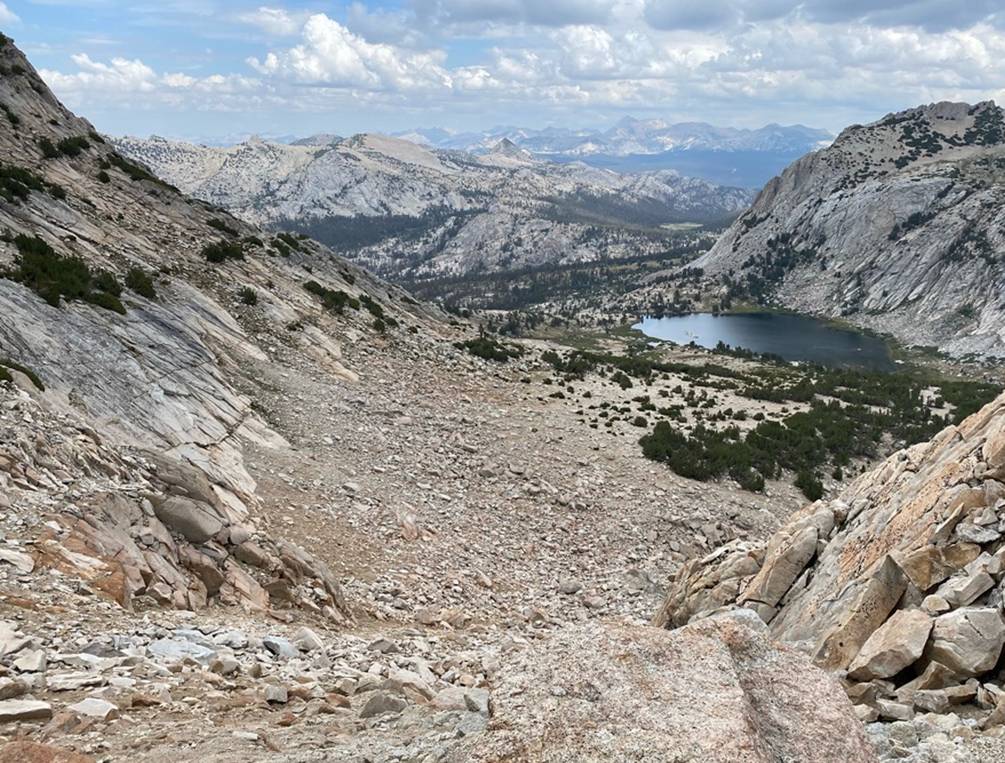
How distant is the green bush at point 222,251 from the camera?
37.5 metres

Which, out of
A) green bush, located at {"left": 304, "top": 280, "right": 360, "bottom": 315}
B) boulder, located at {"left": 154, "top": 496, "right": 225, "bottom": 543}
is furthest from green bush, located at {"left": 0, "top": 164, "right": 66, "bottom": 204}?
boulder, located at {"left": 154, "top": 496, "right": 225, "bottom": 543}

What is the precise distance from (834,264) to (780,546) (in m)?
193

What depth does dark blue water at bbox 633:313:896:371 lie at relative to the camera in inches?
5049

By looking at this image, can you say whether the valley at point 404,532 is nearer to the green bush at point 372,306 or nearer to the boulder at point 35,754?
the boulder at point 35,754

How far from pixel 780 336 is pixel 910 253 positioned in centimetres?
4439

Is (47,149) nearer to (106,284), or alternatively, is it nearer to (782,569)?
(106,284)

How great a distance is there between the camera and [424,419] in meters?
30.3

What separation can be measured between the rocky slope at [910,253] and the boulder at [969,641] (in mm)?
136897

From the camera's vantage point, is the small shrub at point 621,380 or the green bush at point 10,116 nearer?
the green bush at point 10,116

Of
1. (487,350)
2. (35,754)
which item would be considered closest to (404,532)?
(35,754)

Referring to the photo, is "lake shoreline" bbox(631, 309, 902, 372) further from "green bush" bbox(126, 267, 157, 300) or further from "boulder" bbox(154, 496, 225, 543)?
"boulder" bbox(154, 496, 225, 543)

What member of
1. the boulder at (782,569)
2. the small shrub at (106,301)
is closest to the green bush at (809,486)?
the boulder at (782,569)

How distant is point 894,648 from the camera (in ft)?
28.2

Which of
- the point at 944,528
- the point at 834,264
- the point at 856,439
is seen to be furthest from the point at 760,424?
the point at 834,264
